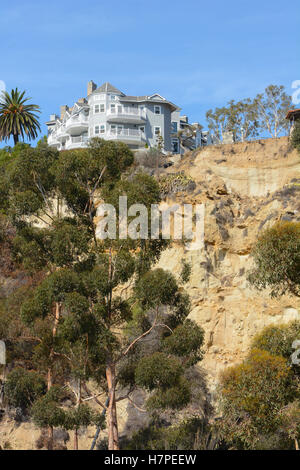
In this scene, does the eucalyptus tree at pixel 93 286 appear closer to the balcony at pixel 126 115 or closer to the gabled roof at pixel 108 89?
the balcony at pixel 126 115

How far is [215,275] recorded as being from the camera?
36.6 m

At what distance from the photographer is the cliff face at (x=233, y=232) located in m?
34.2

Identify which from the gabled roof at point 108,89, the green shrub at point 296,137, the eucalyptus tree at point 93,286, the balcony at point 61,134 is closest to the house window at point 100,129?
the gabled roof at point 108,89

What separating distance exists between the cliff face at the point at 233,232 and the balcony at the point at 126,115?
1733 cm

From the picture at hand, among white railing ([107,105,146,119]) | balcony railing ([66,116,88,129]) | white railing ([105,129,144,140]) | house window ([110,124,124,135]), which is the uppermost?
white railing ([107,105,146,119])

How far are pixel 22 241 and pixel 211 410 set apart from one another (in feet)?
43.3

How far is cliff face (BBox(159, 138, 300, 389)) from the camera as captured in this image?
3416cm

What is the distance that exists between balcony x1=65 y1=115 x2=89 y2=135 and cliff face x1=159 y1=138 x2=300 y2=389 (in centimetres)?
1982

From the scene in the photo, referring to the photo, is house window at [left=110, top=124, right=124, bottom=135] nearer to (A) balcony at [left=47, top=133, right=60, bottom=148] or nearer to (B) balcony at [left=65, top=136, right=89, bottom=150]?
(B) balcony at [left=65, top=136, right=89, bottom=150]

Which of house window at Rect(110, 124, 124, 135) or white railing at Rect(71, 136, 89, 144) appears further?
white railing at Rect(71, 136, 89, 144)

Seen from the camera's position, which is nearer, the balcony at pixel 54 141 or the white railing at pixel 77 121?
the white railing at pixel 77 121

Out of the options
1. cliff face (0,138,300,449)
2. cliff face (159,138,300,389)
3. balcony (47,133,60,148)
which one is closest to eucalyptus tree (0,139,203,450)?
cliff face (0,138,300,449)

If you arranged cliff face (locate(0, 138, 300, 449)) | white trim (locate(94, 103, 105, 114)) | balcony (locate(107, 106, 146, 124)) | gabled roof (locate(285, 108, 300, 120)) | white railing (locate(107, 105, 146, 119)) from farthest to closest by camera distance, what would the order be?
1. white trim (locate(94, 103, 105, 114))
2. white railing (locate(107, 105, 146, 119))
3. balcony (locate(107, 106, 146, 124))
4. gabled roof (locate(285, 108, 300, 120))
5. cliff face (locate(0, 138, 300, 449))

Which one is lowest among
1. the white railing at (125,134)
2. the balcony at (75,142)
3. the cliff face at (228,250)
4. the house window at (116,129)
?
the cliff face at (228,250)
